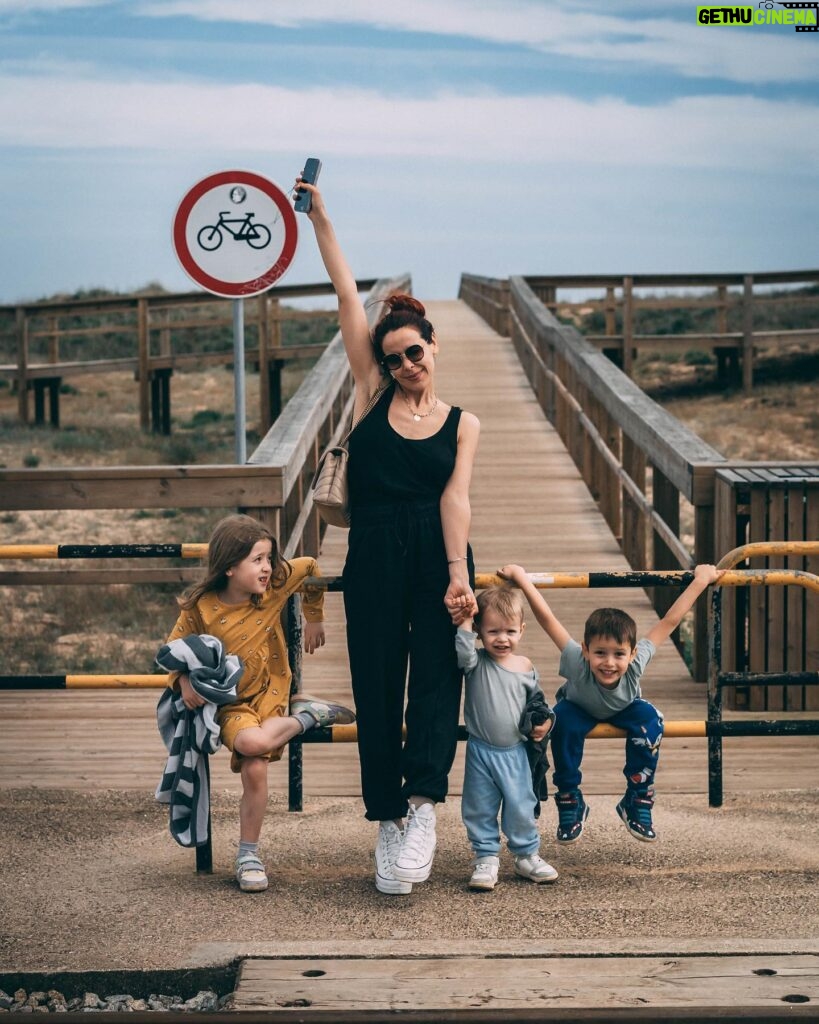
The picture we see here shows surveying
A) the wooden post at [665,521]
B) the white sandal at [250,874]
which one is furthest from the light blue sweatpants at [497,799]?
the wooden post at [665,521]

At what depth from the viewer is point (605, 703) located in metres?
4.78

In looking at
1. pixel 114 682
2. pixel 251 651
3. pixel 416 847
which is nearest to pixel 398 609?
pixel 251 651

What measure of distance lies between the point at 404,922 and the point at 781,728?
1.56m

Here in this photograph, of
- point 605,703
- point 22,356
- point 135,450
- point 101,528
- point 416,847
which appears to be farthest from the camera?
point 22,356

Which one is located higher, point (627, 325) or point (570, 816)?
point (627, 325)

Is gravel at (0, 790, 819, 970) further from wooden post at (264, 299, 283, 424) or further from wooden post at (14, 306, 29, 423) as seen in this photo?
wooden post at (264, 299, 283, 424)

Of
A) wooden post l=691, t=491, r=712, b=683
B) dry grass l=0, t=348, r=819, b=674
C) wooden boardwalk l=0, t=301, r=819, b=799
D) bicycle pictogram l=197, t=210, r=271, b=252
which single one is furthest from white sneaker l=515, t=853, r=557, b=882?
dry grass l=0, t=348, r=819, b=674

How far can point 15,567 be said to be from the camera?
656 inches

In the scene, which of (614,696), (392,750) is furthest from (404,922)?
(614,696)

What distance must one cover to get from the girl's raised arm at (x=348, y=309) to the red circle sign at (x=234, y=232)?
2.82m

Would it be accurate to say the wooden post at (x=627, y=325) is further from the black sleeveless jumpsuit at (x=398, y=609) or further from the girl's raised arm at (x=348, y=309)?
the black sleeveless jumpsuit at (x=398, y=609)

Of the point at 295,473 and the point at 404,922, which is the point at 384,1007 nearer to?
the point at 404,922

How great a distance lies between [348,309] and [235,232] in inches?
123

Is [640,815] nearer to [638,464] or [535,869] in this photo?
[535,869]
